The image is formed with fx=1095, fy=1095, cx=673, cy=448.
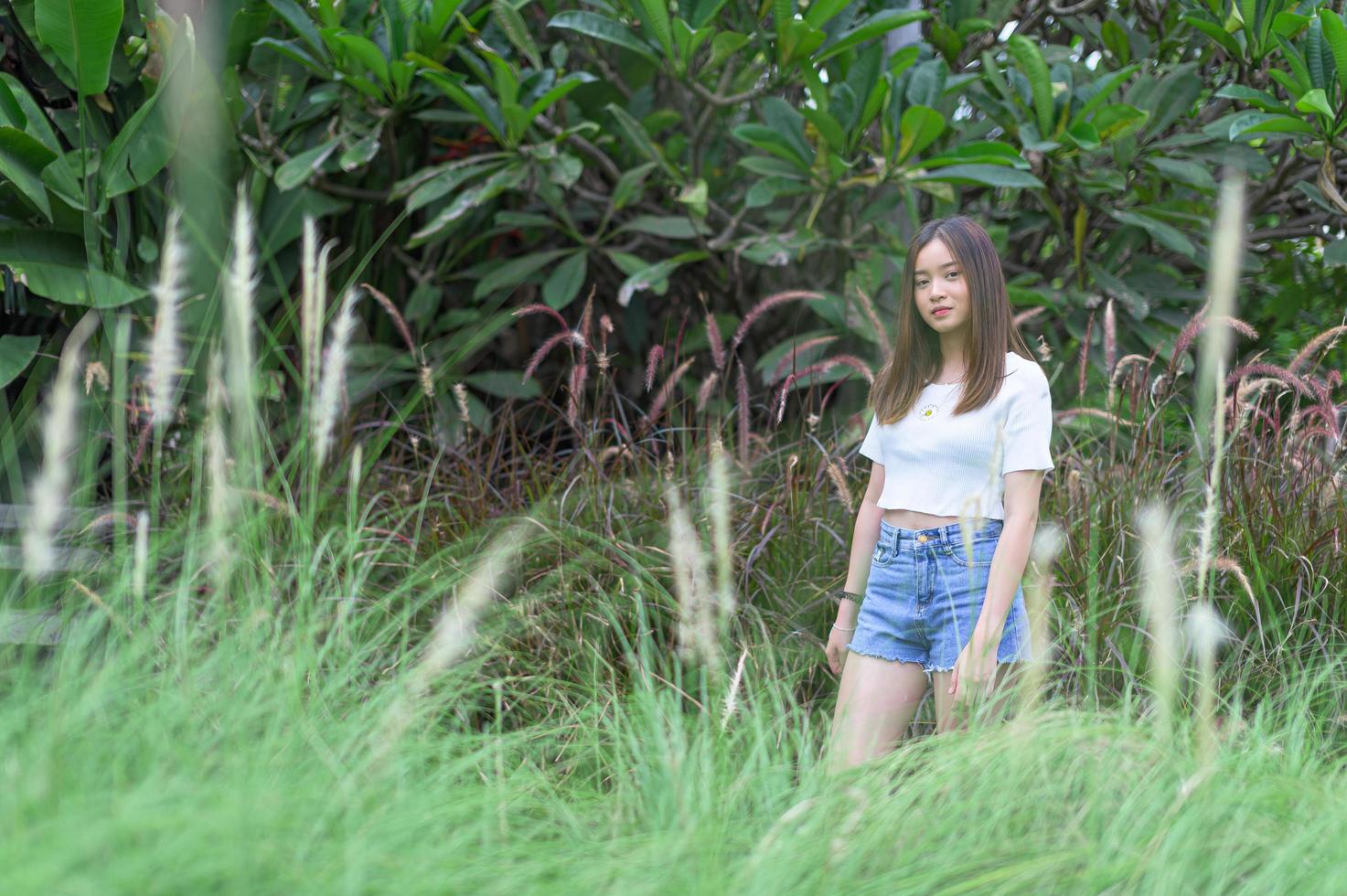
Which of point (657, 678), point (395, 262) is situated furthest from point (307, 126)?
point (657, 678)

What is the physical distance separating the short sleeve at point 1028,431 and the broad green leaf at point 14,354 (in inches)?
108

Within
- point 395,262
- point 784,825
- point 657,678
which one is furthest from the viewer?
point 395,262

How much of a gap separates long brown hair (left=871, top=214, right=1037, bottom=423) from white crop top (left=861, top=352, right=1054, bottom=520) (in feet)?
0.08

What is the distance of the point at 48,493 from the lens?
1438 millimetres

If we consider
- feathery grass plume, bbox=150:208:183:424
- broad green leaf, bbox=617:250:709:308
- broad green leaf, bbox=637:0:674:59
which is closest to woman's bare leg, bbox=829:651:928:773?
feathery grass plume, bbox=150:208:183:424

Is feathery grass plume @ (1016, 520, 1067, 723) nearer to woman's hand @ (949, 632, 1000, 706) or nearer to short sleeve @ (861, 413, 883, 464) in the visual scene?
woman's hand @ (949, 632, 1000, 706)

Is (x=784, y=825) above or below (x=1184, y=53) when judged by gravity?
below

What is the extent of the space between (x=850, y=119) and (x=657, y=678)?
6.19 feet

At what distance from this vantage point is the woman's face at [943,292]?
2.15 metres

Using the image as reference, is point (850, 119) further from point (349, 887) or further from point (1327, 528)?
point (349, 887)

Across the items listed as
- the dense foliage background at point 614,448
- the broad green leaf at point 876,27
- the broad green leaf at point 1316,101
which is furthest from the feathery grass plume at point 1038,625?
the broad green leaf at point 876,27

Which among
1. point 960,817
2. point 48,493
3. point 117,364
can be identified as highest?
point 117,364

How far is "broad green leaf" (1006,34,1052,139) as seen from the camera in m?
3.31

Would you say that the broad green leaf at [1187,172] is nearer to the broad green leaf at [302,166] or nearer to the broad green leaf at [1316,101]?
the broad green leaf at [1316,101]
